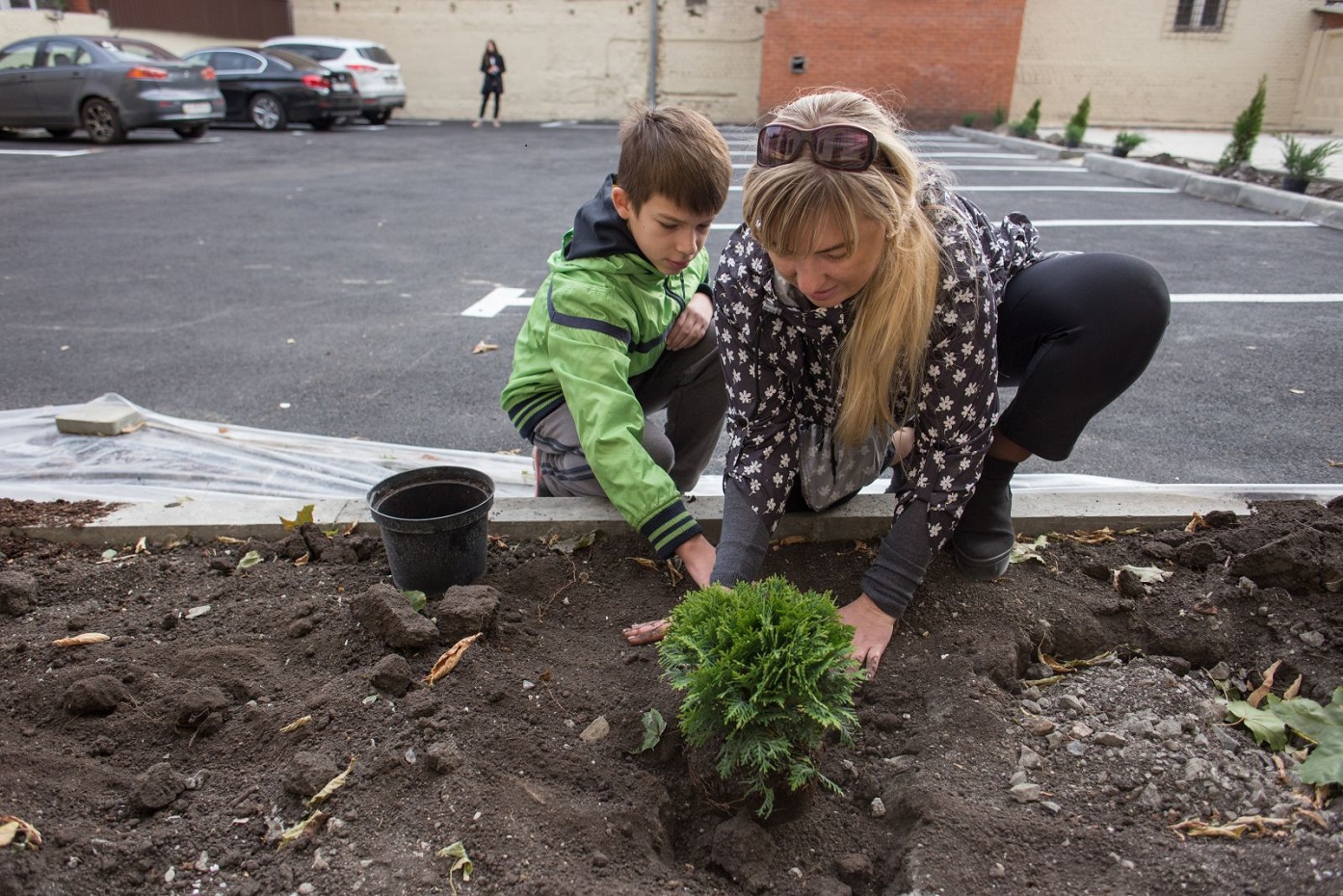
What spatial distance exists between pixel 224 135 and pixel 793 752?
18481 millimetres

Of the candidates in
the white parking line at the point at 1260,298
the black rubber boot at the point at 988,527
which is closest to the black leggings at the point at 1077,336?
the black rubber boot at the point at 988,527

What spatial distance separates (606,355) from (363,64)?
64.1ft

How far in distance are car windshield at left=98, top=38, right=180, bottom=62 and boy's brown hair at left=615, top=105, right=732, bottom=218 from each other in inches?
628

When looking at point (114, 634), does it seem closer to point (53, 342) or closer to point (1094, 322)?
point (1094, 322)

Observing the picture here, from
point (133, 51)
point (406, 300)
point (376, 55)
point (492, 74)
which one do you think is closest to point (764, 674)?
point (406, 300)

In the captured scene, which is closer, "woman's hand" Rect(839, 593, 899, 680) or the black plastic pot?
"woman's hand" Rect(839, 593, 899, 680)

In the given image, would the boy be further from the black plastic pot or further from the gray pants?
the black plastic pot

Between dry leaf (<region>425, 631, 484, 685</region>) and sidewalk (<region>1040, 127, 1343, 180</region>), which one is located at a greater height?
sidewalk (<region>1040, 127, 1343, 180</region>)

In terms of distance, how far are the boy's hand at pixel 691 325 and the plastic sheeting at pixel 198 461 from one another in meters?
0.86

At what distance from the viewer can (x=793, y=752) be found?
1.65 meters

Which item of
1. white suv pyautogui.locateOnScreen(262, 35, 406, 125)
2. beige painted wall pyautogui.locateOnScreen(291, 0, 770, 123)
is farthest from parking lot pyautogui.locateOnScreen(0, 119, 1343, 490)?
beige painted wall pyautogui.locateOnScreen(291, 0, 770, 123)

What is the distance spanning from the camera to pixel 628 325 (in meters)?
2.56

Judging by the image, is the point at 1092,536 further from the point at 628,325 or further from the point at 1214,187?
the point at 1214,187

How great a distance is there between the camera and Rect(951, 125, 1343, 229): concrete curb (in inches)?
345
